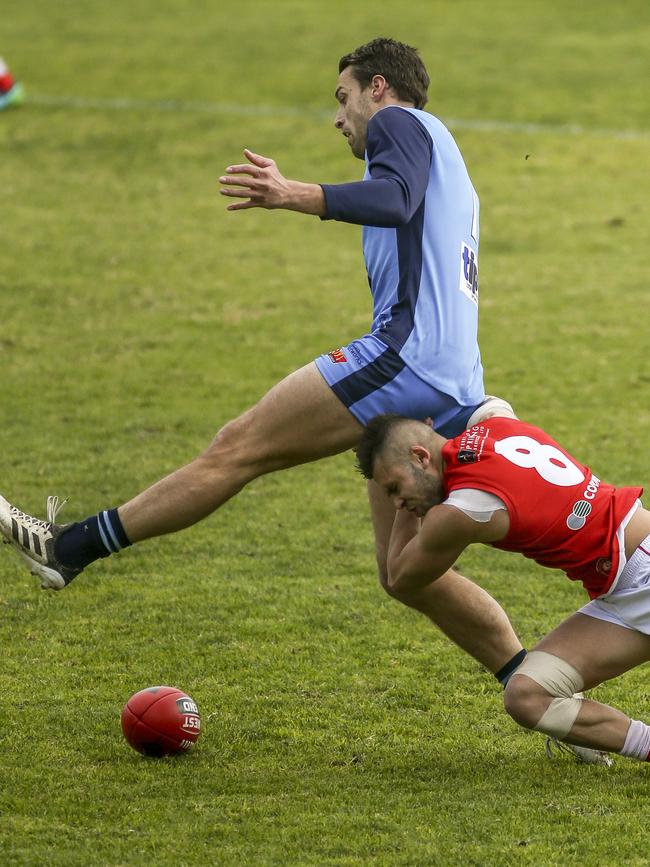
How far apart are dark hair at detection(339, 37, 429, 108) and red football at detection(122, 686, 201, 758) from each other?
2.57 m

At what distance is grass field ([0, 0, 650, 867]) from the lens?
15.8 feet

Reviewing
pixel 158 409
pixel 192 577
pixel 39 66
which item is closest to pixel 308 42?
pixel 39 66

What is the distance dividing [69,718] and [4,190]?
492 inches

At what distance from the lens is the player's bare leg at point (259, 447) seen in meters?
5.31

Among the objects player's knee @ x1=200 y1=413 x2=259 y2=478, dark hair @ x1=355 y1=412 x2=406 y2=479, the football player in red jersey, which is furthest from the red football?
dark hair @ x1=355 y1=412 x2=406 y2=479

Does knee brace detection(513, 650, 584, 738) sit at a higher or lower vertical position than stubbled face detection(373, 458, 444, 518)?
lower

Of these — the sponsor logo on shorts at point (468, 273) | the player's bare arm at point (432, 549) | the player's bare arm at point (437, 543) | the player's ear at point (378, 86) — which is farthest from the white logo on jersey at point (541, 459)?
the player's ear at point (378, 86)

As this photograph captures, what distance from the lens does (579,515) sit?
16.1 feet

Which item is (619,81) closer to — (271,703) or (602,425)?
(602,425)

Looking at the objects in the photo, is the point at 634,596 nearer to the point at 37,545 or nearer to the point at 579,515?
the point at 579,515

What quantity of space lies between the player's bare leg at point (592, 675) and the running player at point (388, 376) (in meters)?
0.58

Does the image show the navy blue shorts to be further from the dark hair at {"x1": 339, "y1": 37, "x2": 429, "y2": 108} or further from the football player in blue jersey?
the dark hair at {"x1": 339, "y1": 37, "x2": 429, "y2": 108}

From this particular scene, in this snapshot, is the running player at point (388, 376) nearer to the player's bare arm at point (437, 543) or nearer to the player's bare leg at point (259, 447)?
the player's bare leg at point (259, 447)

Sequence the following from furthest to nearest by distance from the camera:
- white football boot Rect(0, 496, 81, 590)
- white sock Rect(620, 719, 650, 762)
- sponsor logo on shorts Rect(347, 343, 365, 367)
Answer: white football boot Rect(0, 496, 81, 590)
sponsor logo on shorts Rect(347, 343, 365, 367)
white sock Rect(620, 719, 650, 762)
